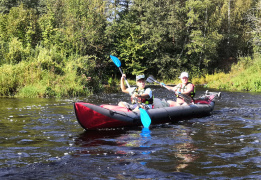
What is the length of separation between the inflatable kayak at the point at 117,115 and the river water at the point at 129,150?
17cm

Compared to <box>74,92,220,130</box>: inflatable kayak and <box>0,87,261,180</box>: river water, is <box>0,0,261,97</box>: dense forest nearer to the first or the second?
<box>74,92,220,130</box>: inflatable kayak

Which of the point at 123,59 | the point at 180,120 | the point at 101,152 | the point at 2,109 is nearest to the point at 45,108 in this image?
the point at 2,109

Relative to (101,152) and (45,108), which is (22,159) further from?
(45,108)

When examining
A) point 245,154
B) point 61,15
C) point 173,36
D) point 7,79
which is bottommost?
point 245,154

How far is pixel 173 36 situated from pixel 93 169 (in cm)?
2615

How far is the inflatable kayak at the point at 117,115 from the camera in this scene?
6887mm

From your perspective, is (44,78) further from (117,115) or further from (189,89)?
(117,115)

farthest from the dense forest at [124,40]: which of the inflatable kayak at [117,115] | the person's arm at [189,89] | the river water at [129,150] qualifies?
the river water at [129,150]

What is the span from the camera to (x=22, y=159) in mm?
4824

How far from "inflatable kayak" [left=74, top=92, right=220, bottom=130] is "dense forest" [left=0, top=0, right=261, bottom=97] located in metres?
6.74

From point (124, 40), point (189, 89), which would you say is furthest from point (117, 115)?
point (124, 40)

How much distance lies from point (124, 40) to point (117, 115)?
2233 cm

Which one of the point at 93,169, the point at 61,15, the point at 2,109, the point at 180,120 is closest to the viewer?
the point at 93,169

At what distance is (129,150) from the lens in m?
5.48
